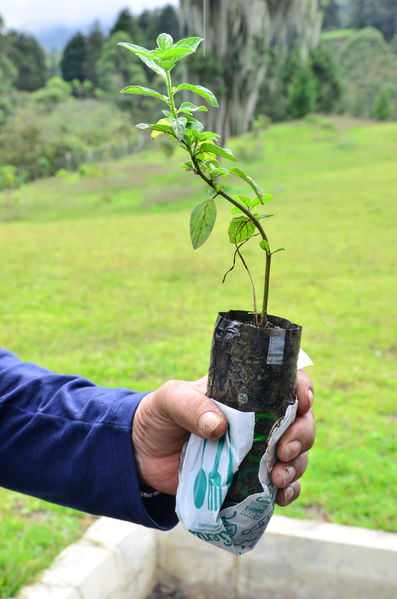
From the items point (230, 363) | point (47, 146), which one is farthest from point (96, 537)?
point (47, 146)

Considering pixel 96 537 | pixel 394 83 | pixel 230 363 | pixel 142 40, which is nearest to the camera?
pixel 230 363

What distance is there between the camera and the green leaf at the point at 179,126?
0.55 metres

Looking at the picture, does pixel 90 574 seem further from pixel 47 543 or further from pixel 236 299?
pixel 236 299

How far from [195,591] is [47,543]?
0.47 m

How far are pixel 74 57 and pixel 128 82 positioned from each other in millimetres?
2415

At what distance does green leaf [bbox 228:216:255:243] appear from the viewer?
0.68m

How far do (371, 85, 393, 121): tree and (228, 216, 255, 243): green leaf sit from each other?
1374 centimetres

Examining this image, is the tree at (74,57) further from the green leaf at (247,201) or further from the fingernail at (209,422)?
the fingernail at (209,422)

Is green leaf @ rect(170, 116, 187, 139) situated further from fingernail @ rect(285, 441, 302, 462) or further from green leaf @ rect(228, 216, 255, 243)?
fingernail @ rect(285, 441, 302, 462)

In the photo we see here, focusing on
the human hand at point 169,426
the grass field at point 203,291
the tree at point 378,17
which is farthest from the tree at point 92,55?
the human hand at point 169,426

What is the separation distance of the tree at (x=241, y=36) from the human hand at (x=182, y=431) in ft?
1.63

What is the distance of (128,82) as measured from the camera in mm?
9922

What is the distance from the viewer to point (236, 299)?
4105 millimetres

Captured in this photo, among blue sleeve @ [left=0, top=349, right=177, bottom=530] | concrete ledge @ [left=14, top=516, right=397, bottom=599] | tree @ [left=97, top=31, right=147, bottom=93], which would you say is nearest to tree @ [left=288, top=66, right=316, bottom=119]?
tree @ [left=97, top=31, right=147, bottom=93]
